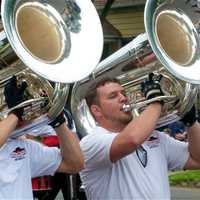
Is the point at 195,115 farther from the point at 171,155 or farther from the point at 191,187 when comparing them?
the point at 191,187

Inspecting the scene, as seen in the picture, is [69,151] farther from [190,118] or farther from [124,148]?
[190,118]

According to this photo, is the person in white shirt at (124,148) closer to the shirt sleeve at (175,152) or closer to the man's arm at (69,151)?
the shirt sleeve at (175,152)

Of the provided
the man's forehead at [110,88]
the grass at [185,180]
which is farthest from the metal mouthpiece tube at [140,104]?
the grass at [185,180]

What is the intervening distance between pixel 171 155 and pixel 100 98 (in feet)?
1.78

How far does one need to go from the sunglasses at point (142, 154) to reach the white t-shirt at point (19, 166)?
0.51 meters

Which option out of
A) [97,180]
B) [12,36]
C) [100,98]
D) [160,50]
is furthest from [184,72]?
[12,36]

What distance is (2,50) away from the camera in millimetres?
2990

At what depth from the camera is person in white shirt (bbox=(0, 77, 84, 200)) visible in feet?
9.85

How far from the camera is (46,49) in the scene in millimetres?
3299

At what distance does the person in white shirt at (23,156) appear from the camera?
3002mm

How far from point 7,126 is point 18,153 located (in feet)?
0.71

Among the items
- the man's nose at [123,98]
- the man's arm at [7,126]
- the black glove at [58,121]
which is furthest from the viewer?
the man's nose at [123,98]

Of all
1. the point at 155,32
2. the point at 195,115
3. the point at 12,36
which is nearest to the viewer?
the point at 12,36

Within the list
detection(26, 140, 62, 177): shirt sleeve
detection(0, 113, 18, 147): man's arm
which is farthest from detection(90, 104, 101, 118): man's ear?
detection(0, 113, 18, 147): man's arm
